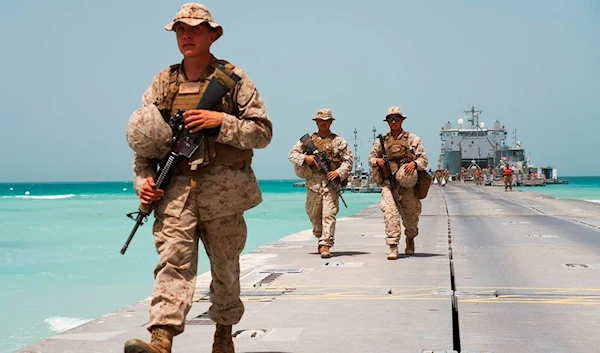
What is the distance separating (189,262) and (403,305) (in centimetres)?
326

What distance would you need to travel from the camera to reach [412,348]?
598 cm

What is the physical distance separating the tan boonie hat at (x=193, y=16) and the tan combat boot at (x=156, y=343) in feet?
5.57

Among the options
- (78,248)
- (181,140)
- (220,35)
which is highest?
(220,35)

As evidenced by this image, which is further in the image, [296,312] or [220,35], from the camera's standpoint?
[296,312]

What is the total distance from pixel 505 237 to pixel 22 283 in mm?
8598

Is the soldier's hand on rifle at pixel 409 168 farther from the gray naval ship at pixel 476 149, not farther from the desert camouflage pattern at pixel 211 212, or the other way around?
the gray naval ship at pixel 476 149

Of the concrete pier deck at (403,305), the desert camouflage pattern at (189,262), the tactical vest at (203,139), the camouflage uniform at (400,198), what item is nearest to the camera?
the desert camouflage pattern at (189,262)

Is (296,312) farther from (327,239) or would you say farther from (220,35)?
(327,239)

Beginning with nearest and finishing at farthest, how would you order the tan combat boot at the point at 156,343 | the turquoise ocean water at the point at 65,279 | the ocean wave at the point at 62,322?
the tan combat boot at the point at 156,343 → the ocean wave at the point at 62,322 → the turquoise ocean water at the point at 65,279

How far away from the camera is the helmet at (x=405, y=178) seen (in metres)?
12.0

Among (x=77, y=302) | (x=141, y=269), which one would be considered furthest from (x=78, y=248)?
(x=77, y=302)

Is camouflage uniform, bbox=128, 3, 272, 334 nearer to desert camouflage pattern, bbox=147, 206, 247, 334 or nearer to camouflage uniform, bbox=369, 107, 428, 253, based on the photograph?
desert camouflage pattern, bbox=147, 206, 247, 334

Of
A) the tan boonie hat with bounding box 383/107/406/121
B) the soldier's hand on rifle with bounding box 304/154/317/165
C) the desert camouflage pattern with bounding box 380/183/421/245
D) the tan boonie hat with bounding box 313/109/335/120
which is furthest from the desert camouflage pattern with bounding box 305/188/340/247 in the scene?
the tan boonie hat with bounding box 383/107/406/121

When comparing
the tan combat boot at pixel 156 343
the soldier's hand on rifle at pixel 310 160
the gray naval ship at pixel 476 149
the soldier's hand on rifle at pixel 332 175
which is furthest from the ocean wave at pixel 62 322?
the gray naval ship at pixel 476 149
